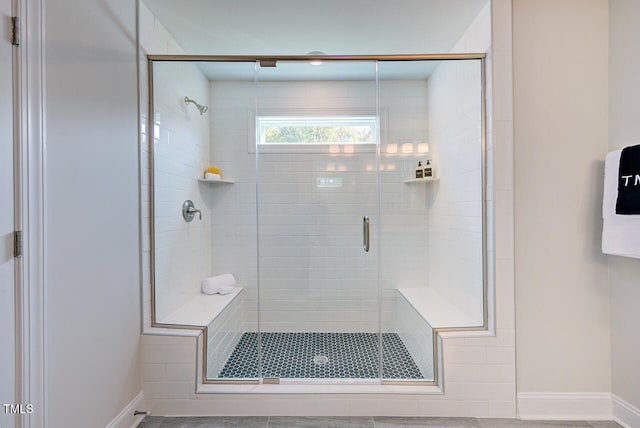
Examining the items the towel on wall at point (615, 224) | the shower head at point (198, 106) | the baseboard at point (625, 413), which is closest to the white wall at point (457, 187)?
the towel on wall at point (615, 224)

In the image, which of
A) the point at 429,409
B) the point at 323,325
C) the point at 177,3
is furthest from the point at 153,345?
the point at 177,3

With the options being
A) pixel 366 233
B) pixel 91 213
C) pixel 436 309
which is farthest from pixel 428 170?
pixel 91 213

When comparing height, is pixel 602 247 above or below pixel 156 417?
above

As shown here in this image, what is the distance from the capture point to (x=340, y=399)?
1.89 meters

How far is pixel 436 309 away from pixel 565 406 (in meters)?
0.85

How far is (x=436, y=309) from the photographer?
2.31 m

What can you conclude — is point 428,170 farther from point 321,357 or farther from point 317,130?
point 321,357

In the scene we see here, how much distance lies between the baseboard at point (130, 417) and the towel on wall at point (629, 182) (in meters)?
2.78

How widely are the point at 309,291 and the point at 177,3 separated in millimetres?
2284

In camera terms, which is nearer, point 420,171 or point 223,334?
point 223,334

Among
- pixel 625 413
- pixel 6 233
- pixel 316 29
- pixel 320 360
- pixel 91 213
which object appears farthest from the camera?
pixel 320 360

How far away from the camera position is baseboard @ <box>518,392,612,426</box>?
182 cm

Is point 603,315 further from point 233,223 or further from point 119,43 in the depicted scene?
point 119,43

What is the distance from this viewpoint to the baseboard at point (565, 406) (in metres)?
1.82
